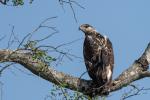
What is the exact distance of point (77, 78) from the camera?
6293 mm

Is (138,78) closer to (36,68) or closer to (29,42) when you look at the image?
(36,68)

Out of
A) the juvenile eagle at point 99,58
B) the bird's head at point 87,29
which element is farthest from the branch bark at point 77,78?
the bird's head at point 87,29

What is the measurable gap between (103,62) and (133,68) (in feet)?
1.96

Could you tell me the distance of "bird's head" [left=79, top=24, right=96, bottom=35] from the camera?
7.89m

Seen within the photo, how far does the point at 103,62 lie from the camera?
23.1ft

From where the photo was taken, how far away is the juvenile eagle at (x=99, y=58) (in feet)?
22.3

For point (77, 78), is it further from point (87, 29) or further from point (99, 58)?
point (87, 29)

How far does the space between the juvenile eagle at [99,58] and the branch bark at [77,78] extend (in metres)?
0.32

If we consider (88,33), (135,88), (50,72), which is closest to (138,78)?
(135,88)

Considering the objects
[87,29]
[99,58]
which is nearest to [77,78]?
[99,58]

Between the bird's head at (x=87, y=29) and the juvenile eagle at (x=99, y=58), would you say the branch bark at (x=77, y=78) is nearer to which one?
the juvenile eagle at (x=99, y=58)

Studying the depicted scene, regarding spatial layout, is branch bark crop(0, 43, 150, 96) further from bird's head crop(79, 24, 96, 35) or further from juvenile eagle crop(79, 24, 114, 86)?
bird's head crop(79, 24, 96, 35)

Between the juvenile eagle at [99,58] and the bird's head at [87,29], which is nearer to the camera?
the juvenile eagle at [99,58]

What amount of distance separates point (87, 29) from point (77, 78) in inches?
75.9
